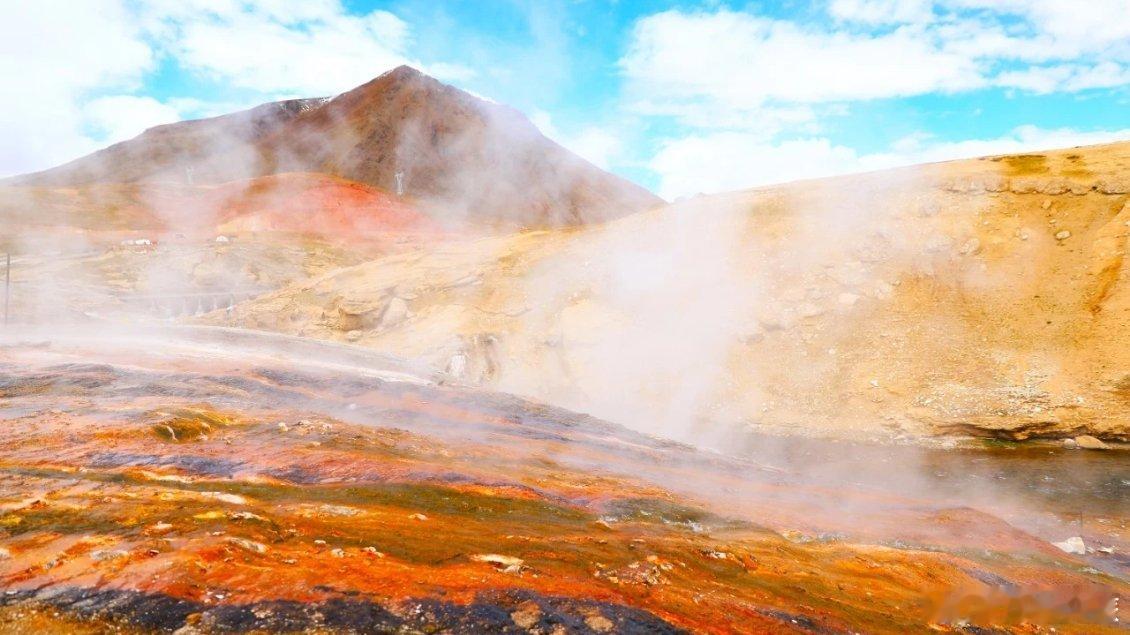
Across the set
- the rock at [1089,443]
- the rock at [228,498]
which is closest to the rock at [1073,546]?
the rock at [1089,443]

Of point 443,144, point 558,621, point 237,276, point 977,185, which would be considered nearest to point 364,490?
point 558,621

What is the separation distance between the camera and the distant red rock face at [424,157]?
196ft

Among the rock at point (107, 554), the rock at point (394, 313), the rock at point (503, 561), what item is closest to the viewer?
the rock at point (107, 554)

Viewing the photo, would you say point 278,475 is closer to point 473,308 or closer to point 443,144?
→ point 473,308

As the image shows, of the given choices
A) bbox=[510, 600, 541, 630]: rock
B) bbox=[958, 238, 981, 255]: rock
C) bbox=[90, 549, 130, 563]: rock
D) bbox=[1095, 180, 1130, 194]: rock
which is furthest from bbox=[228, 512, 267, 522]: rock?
bbox=[1095, 180, 1130, 194]: rock

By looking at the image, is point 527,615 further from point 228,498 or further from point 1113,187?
point 1113,187

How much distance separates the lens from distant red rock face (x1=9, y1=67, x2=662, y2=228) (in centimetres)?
5984

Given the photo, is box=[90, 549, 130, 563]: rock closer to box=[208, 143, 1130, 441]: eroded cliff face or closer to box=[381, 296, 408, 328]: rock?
box=[208, 143, 1130, 441]: eroded cliff face

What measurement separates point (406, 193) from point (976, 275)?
57.1 metres

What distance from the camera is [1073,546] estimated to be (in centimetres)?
849

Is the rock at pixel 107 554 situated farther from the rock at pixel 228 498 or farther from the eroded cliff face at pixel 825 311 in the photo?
Answer: the eroded cliff face at pixel 825 311

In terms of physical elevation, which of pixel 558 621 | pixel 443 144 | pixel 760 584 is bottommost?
pixel 760 584

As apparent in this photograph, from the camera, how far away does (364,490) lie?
220 inches

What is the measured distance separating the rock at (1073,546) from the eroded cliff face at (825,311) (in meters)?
6.26
